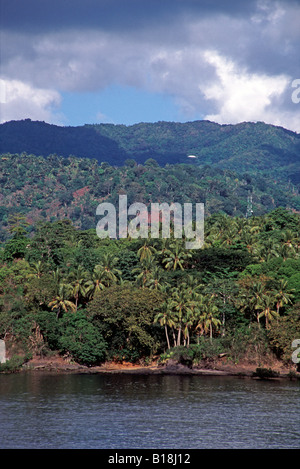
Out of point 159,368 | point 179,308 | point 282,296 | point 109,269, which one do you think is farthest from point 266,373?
point 109,269

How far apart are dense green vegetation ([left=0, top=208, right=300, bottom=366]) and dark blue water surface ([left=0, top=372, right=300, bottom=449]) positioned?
16.5 ft

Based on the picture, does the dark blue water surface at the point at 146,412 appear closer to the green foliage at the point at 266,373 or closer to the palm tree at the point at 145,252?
the green foliage at the point at 266,373

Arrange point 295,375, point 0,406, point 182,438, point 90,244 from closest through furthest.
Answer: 1. point 182,438
2. point 0,406
3. point 295,375
4. point 90,244

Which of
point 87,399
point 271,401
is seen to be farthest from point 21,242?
point 271,401

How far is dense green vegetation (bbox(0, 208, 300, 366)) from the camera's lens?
297 feet

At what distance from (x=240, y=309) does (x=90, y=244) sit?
45.3 metres

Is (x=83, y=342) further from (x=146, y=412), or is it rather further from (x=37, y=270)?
(x=146, y=412)

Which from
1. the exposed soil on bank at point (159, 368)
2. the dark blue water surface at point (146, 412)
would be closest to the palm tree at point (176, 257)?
the exposed soil on bank at point (159, 368)

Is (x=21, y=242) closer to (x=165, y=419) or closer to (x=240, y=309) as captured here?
(x=240, y=309)

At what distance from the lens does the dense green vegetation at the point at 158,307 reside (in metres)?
90.6

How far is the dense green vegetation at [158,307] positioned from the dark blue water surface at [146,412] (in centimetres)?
504

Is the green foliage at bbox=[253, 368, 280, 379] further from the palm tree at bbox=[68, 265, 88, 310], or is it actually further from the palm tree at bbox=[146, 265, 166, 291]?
the palm tree at bbox=[68, 265, 88, 310]

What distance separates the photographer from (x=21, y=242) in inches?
4828

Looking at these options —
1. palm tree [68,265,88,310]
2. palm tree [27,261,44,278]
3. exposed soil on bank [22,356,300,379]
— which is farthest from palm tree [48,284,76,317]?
palm tree [27,261,44,278]
